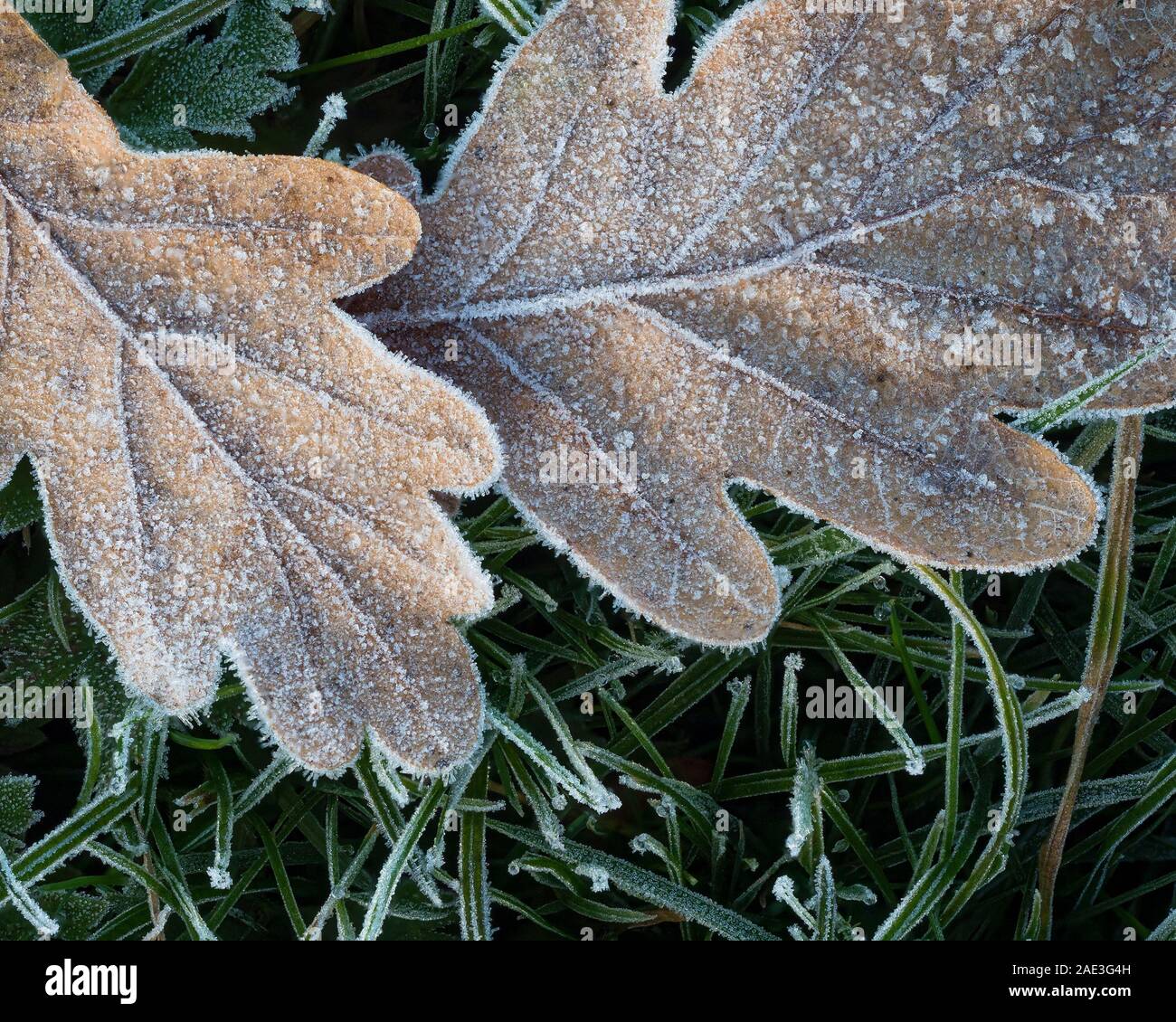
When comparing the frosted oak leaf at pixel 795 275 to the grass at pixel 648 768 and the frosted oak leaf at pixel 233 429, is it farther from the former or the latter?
the grass at pixel 648 768

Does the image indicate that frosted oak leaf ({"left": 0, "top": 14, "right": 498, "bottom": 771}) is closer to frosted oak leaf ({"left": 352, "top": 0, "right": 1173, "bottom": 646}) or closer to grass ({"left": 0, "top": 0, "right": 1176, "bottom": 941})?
frosted oak leaf ({"left": 352, "top": 0, "right": 1173, "bottom": 646})

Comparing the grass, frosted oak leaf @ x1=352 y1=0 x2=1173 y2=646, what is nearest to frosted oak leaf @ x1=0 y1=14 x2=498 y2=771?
frosted oak leaf @ x1=352 y1=0 x2=1173 y2=646

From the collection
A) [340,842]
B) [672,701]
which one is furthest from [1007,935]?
[340,842]

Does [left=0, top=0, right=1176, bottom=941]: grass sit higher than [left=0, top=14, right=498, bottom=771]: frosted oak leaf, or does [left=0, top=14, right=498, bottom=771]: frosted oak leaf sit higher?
[left=0, top=14, right=498, bottom=771]: frosted oak leaf

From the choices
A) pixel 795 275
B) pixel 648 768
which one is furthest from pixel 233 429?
pixel 648 768

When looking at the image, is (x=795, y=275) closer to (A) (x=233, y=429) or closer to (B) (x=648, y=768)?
(A) (x=233, y=429)
